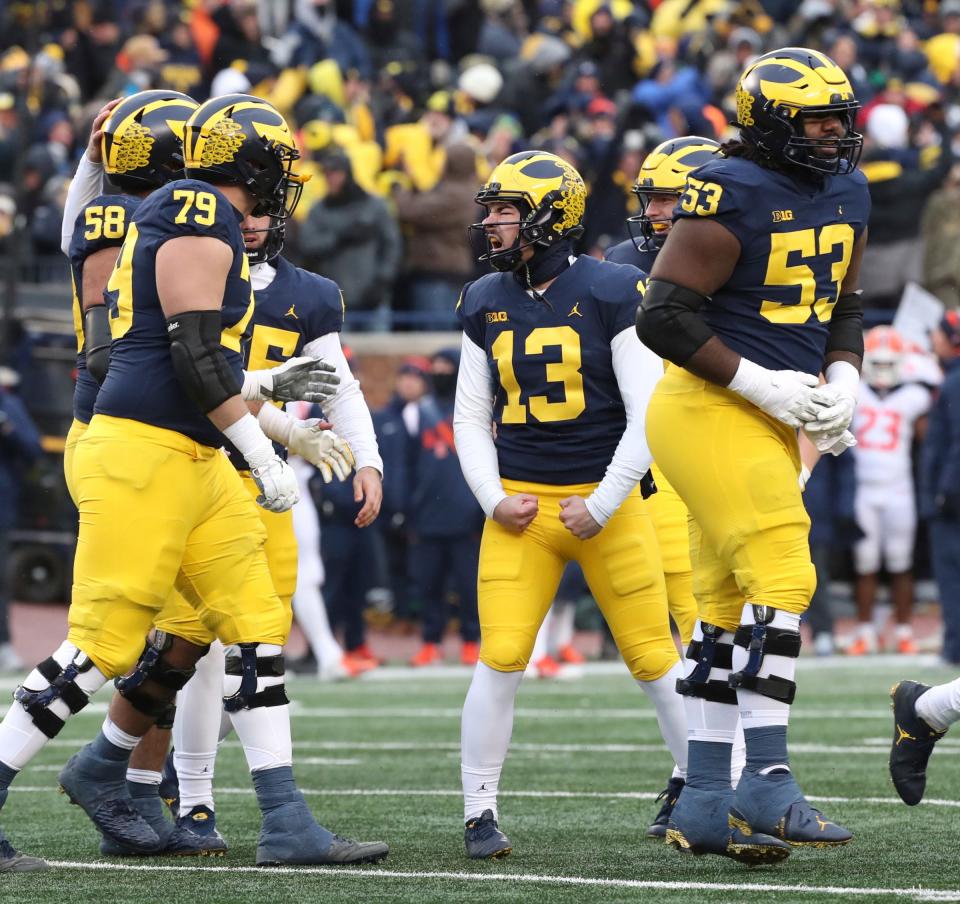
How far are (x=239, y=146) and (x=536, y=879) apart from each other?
220 cm

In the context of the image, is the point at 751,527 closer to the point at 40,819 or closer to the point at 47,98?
the point at 40,819

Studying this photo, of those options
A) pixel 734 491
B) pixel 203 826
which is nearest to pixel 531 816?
Answer: pixel 203 826

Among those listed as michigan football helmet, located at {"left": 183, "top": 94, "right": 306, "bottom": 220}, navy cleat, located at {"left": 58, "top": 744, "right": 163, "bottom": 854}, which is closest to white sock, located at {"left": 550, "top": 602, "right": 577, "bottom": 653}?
navy cleat, located at {"left": 58, "top": 744, "right": 163, "bottom": 854}

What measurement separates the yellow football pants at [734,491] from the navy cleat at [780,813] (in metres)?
0.46

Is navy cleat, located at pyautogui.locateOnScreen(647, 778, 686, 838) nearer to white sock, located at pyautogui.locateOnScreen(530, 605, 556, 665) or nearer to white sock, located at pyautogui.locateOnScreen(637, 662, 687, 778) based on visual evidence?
white sock, located at pyautogui.locateOnScreen(637, 662, 687, 778)

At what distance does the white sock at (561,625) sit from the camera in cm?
1335

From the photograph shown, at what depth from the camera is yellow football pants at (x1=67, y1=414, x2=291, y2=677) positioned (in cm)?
548

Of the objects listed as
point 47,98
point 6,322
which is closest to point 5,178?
point 47,98

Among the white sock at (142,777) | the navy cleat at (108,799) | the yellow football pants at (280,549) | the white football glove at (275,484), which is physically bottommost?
the white sock at (142,777)

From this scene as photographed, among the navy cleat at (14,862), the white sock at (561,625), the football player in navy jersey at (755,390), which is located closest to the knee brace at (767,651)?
the football player in navy jersey at (755,390)

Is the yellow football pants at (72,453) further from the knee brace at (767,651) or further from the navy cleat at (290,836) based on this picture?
the knee brace at (767,651)

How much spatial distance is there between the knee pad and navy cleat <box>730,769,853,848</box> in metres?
1.77

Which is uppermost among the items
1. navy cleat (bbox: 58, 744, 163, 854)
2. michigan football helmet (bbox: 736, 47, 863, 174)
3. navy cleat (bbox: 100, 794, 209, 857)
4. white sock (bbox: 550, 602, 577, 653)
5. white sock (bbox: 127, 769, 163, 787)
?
michigan football helmet (bbox: 736, 47, 863, 174)

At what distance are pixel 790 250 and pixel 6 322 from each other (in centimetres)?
1063
